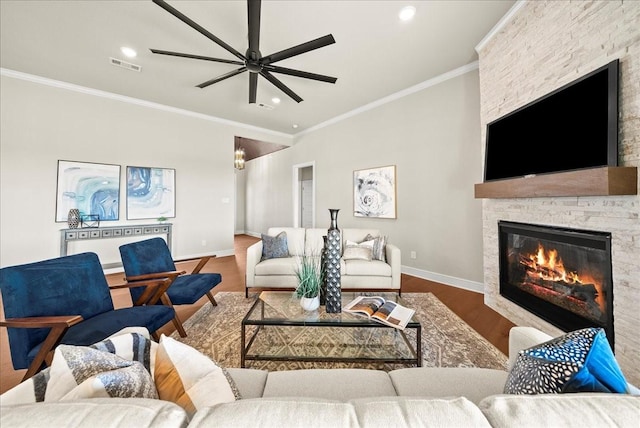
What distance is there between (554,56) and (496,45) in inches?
33.0

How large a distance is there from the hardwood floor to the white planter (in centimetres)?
138

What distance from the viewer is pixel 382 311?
176 cm

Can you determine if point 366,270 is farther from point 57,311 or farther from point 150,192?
point 150,192

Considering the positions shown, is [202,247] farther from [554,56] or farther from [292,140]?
[554,56]

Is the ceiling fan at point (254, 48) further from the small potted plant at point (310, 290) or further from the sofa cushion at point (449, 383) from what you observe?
the sofa cushion at point (449, 383)

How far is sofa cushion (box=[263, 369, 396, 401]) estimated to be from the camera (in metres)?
0.92

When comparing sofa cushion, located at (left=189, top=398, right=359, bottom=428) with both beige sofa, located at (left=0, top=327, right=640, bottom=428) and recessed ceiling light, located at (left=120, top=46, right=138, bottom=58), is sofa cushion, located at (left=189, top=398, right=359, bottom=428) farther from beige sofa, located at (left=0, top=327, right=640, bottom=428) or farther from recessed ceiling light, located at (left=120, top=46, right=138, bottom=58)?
recessed ceiling light, located at (left=120, top=46, right=138, bottom=58)

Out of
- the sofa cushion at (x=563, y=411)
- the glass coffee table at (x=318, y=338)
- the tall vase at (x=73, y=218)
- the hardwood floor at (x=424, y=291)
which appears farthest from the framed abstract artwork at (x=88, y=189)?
the sofa cushion at (x=563, y=411)

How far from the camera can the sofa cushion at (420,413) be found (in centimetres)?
43

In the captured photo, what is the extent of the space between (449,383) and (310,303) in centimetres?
107

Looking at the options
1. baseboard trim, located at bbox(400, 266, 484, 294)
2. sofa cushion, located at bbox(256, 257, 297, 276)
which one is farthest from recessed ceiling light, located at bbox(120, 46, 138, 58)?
baseboard trim, located at bbox(400, 266, 484, 294)

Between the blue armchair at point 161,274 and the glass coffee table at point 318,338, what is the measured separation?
64 cm

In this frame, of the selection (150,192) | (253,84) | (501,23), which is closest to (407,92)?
(501,23)

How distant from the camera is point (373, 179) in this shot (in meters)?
4.58
